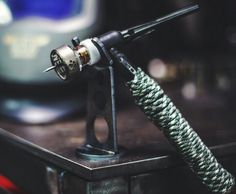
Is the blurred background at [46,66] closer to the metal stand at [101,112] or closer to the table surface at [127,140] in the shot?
the table surface at [127,140]

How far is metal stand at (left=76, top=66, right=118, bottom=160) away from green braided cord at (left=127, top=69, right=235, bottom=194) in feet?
0.12

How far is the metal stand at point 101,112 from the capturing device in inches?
26.7

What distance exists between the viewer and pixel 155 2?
1.33m

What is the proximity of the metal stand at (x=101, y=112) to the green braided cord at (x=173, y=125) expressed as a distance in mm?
37

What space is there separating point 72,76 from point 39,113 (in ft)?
0.99

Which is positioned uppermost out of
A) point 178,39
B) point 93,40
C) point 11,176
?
point 93,40

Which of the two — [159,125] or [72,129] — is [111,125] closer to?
[159,125]

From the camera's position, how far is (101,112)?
0.70 metres

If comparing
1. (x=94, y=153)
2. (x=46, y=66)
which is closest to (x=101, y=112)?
(x=94, y=153)

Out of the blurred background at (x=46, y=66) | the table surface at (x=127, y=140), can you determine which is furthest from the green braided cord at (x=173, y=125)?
the blurred background at (x=46, y=66)

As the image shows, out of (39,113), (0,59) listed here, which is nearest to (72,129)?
(39,113)

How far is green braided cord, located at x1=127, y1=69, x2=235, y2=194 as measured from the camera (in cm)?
65

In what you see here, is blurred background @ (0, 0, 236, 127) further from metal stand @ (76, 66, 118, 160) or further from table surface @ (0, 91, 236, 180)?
metal stand @ (76, 66, 118, 160)

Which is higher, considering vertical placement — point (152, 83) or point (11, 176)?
point (152, 83)
